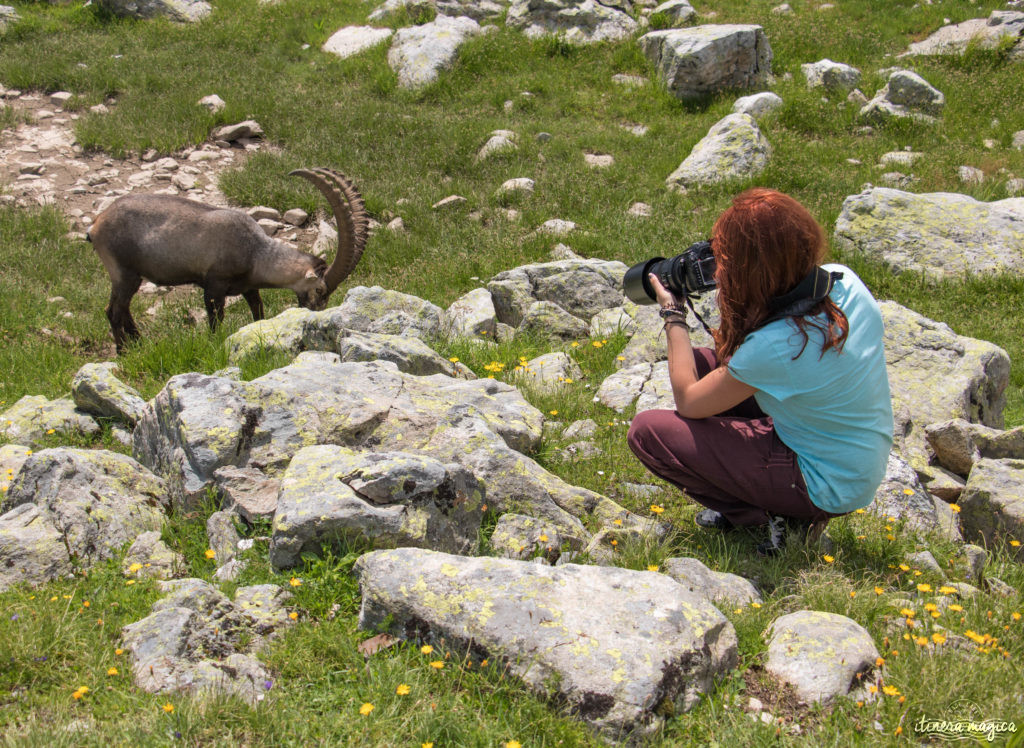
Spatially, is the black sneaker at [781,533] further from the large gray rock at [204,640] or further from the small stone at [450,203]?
the small stone at [450,203]

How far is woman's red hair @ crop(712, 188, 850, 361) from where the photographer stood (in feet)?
11.2

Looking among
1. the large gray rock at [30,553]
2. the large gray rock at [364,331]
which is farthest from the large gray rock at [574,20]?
the large gray rock at [30,553]

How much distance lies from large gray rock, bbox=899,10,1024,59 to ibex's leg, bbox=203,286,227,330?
13.3 m

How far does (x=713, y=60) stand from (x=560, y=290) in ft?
24.8

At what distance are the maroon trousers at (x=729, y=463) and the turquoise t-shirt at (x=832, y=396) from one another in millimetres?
92

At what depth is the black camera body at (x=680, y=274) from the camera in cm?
395

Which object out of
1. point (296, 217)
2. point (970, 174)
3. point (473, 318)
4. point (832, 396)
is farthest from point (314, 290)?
point (970, 174)

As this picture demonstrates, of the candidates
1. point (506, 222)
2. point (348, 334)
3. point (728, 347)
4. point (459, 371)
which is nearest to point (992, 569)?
point (728, 347)

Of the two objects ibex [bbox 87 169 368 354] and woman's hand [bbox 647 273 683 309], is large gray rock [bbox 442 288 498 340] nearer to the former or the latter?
ibex [bbox 87 169 368 354]

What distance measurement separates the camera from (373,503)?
362cm

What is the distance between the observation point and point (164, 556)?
3.78 metres

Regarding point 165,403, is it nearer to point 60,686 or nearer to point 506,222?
point 60,686

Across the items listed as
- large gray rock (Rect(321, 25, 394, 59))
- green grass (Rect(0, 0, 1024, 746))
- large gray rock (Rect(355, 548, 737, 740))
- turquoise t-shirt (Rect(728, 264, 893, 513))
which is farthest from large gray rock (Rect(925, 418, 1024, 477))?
large gray rock (Rect(321, 25, 394, 59))

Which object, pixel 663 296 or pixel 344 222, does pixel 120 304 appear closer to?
pixel 344 222
